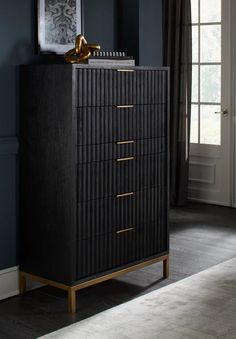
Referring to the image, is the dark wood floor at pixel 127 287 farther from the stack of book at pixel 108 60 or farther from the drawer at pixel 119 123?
Answer: the stack of book at pixel 108 60

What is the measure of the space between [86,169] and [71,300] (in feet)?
2.34

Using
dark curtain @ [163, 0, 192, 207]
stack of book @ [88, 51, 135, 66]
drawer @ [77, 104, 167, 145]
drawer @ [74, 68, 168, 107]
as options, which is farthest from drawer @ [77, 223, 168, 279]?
dark curtain @ [163, 0, 192, 207]

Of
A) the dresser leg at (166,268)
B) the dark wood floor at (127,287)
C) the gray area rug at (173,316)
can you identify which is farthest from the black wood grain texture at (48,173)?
the dresser leg at (166,268)

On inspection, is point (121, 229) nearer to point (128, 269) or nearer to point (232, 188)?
point (128, 269)

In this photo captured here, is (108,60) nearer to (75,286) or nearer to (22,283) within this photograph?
(75,286)

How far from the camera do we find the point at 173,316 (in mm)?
3268

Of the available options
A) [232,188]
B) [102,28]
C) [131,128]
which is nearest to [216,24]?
[232,188]

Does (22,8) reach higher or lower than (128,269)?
higher

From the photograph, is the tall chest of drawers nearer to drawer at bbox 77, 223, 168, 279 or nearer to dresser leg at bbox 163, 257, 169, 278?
drawer at bbox 77, 223, 168, 279

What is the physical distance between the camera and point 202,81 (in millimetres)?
6316

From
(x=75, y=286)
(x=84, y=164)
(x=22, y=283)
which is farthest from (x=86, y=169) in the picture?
(x=22, y=283)

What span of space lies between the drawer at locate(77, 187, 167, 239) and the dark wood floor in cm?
40

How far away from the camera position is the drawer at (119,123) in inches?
133

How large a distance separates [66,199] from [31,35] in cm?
100
